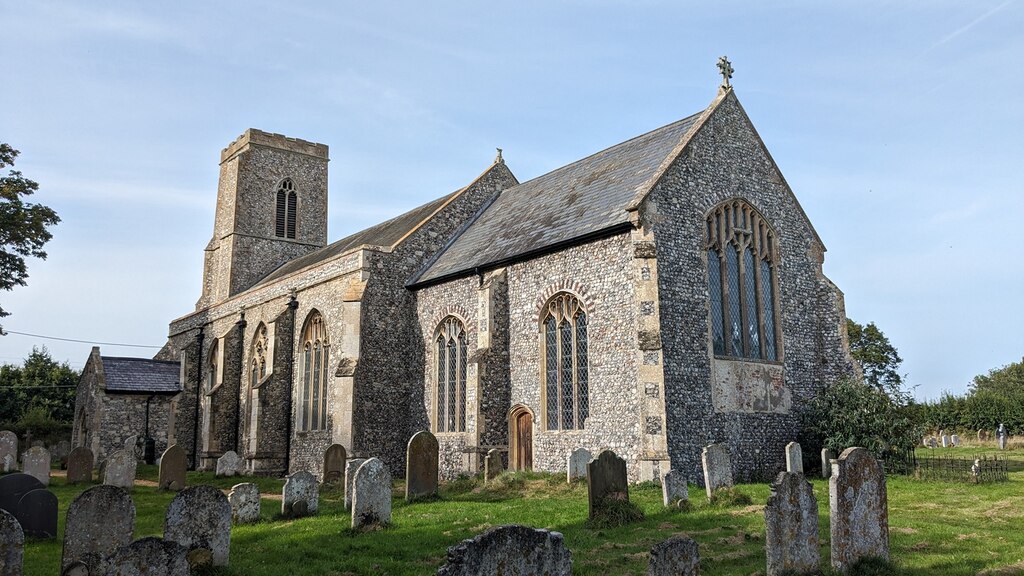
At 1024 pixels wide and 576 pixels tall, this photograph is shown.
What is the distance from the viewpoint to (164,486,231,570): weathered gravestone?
9.05 m

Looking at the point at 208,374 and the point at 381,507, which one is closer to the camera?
the point at 381,507

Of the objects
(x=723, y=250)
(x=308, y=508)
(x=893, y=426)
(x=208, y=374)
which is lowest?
(x=308, y=508)

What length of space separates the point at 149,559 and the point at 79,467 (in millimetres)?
17425

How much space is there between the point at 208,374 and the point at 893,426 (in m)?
25.4

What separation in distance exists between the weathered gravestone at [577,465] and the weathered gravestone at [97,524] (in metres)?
9.29

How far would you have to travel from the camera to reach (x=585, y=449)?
17109mm

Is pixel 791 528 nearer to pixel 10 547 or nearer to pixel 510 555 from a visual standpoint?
pixel 510 555

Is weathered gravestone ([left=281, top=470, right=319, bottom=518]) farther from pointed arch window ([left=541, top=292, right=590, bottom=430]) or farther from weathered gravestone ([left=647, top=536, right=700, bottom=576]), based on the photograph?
weathered gravestone ([left=647, top=536, right=700, bottom=576])

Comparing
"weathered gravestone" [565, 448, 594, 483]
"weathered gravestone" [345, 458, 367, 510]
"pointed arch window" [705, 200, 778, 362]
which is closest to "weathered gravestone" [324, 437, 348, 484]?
"weathered gravestone" [345, 458, 367, 510]

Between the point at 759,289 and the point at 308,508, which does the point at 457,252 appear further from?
the point at 308,508

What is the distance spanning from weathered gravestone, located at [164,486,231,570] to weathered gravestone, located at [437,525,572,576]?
16.6 ft

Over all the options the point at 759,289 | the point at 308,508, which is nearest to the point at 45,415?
the point at 308,508

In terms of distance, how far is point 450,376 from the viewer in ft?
72.7

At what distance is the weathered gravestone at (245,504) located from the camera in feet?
42.5
